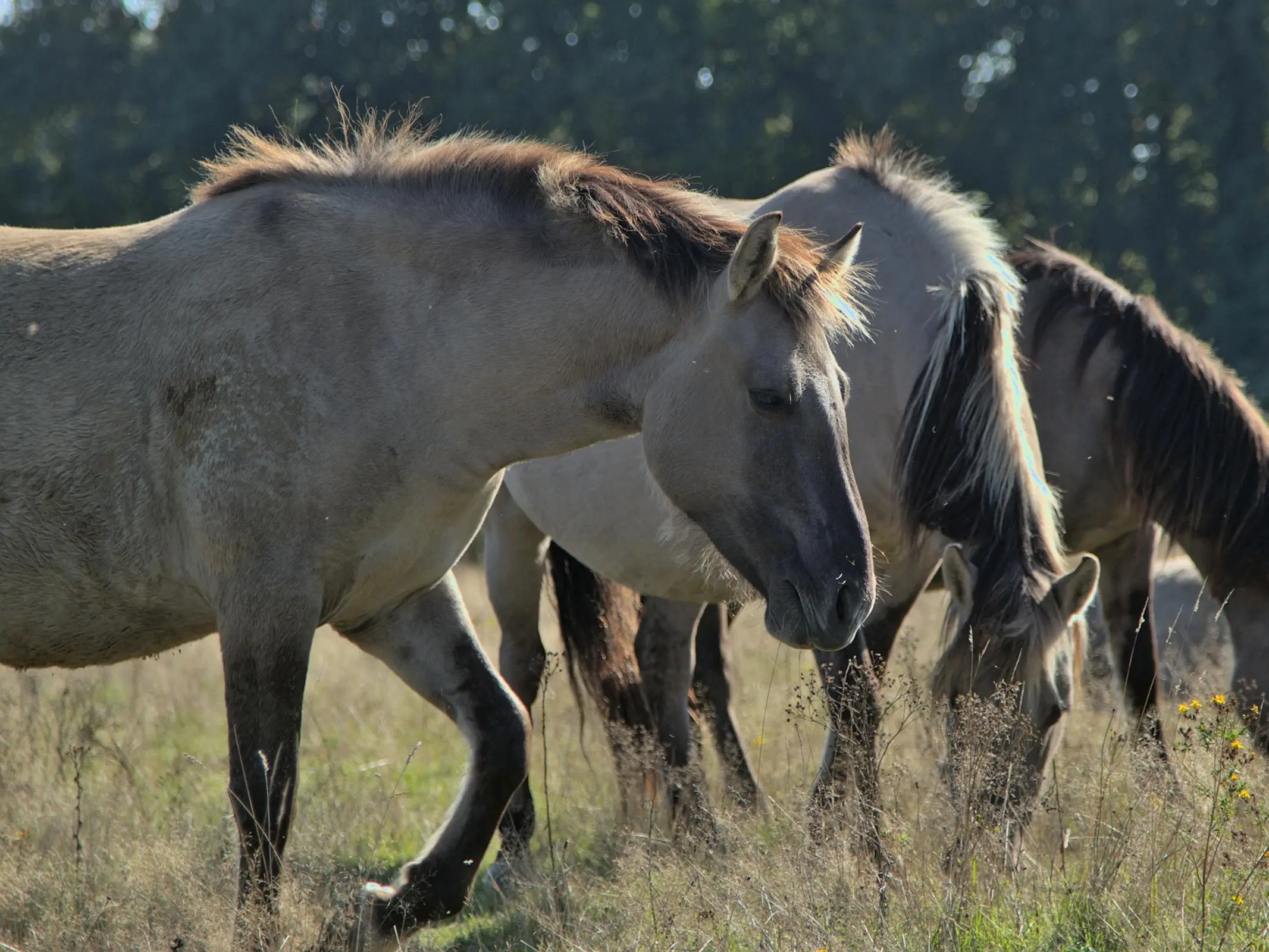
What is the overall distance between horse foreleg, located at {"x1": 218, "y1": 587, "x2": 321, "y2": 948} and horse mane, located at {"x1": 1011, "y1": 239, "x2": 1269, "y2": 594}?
10.9 ft

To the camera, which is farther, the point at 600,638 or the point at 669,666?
the point at 600,638

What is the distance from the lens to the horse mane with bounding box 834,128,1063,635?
3.96 meters

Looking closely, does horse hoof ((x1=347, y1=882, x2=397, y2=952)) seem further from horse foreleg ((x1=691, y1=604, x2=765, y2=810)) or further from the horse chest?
horse foreleg ((x1=691, y1=604, x2=765, y2=810))

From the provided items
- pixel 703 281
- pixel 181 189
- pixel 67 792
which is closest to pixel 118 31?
pixel 181 189

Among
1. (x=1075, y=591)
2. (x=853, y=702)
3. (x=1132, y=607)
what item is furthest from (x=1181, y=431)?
(x=853, y=702)

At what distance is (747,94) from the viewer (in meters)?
23.4

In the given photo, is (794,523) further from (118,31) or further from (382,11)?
(118,31)

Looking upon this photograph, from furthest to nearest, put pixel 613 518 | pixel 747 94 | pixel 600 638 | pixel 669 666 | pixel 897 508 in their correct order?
1. pixel 747 94
2. pixel 600 638
3. pixel 669 666
4. pixel 613 518
5. pixel 897 508

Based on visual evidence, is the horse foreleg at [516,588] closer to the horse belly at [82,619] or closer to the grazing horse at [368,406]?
Result: the grazing horse at [368,406]

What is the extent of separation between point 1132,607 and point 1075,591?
6.96ft

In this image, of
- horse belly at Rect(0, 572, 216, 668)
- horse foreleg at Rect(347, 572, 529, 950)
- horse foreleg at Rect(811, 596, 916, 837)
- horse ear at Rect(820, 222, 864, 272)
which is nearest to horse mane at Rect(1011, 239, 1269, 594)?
horse foreleg at Rect(811, 596, 916, 837)

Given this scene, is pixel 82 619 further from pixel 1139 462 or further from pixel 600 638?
pixel 1139 462

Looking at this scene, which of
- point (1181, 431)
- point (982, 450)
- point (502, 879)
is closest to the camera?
point (982, 450)

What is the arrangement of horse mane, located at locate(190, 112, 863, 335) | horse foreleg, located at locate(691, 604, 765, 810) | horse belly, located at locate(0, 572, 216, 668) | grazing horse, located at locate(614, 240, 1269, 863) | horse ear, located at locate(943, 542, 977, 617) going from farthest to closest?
horse foreleg, located at locate(691, 604, 765, 810), grazing horse, located at locate(614, 240, 1269, 863), horse ear, located at locate(943, 542, 977, 617), horse belly, located at locate(0, 572, 216, 668), horse mane, located at locate(190, 112, 863, 335)
